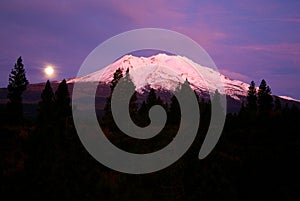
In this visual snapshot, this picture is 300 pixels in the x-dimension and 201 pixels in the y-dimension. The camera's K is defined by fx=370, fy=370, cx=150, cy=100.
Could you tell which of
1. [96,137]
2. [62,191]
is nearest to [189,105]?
[96,137]

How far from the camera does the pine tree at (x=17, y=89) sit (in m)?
80.4

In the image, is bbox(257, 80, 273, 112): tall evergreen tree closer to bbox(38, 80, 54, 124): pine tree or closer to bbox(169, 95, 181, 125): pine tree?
bbox(169, 95, 181, 125): pine tree

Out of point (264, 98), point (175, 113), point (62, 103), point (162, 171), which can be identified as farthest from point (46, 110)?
point (264, 98)

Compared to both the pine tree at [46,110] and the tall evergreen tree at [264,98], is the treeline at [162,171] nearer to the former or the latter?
the pine tree at [46,110]

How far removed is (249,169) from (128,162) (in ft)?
58.5

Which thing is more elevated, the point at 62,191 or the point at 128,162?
the point at 128,162

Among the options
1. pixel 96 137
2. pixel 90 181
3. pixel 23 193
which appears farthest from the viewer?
pixel 96 137

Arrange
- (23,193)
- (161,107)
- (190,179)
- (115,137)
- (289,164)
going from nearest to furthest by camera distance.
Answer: (23,193) < (190,179) < (289,164) < (115,137) < (161,107)

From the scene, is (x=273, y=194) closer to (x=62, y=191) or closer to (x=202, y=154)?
(x=202, y=154)

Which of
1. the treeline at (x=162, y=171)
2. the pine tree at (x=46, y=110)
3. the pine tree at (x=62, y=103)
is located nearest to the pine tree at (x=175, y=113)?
the treeline at (x=162, y=171)

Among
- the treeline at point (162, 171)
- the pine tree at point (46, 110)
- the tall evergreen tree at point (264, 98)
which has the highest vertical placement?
the tall evergreen tree at point (264, 98)

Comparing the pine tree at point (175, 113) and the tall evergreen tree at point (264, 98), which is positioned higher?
the tall evergreen tree at point (264, 98)

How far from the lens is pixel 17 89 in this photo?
276 ft

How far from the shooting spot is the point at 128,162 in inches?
2221
